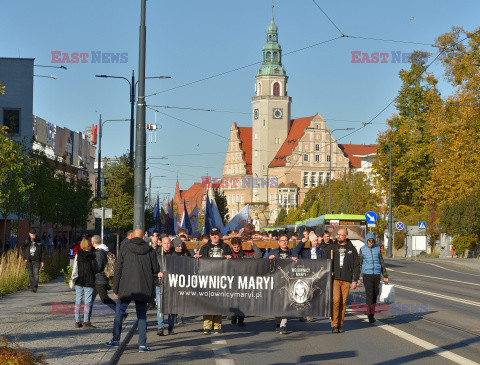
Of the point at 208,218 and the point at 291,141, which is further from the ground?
the point at 291,141

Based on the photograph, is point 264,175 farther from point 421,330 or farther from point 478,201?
point 421,330

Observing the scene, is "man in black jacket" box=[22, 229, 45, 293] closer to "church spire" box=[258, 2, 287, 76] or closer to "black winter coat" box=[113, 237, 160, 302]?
"black winter coat" box=[113, 237, 160, 302]

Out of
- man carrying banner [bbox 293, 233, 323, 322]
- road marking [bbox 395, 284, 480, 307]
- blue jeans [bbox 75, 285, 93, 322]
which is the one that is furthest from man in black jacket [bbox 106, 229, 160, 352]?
road marking [bbox 395, 284, 480, 307]

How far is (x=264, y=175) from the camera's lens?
181 metres

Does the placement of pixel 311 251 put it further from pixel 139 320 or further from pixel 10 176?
pixel 10 176

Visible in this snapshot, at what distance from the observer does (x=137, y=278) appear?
1313 centimetres

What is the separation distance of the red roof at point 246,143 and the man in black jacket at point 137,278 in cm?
17675

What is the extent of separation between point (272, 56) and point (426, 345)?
16922 cm

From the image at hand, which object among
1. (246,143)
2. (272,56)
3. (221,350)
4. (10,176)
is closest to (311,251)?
(221,350)

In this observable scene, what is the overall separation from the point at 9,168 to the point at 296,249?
12763 mm

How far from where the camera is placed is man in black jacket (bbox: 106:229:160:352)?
516 inches

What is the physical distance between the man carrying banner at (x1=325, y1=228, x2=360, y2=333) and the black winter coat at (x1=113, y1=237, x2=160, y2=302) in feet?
12.2

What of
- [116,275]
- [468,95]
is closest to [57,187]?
[468,95]

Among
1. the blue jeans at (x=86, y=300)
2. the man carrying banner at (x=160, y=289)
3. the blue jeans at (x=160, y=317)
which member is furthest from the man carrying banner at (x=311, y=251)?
the blue jeans at (x=86, y=300)
